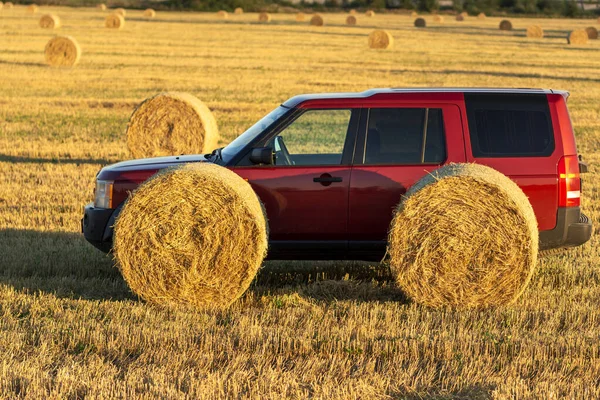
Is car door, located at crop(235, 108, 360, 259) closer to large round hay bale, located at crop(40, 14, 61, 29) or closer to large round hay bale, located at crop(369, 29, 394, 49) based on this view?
large round hay bale, located at crop(369, 29, 394, 49)

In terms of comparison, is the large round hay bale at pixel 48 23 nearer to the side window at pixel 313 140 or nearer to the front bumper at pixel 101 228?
the side window at pixel 313 140

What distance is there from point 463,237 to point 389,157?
3.93ft

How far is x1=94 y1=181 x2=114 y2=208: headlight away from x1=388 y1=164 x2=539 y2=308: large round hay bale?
257 cm

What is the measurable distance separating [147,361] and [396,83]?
2297 centimetres

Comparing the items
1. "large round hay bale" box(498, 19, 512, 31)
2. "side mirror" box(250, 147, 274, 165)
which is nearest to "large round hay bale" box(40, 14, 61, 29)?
"large round hay bale" box(498, 19, 512, 31)

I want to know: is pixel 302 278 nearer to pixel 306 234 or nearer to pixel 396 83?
pixel 306 234

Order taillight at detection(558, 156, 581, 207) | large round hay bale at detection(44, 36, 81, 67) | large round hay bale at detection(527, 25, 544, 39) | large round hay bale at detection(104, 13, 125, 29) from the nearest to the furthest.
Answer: taillight at detection(558, 156, 581, 207), large round hay bale at detection(44, 36, 81, 67), large round hay bale at detection(104, 13, 125, 29), large round hay bale at detection(527, 25, 544, 39)

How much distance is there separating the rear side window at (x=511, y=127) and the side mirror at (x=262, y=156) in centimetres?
173

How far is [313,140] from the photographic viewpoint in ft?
50.0

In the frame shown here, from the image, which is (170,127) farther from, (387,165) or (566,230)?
(566,230)

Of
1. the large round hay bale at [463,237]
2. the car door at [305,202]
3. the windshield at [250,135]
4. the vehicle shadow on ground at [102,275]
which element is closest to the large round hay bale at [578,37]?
the vehicle shadow on ground at [102,275]

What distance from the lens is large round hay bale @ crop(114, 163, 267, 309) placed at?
7.84m

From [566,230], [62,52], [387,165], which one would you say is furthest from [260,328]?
[62,52]

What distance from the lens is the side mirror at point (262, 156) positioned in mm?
8608
